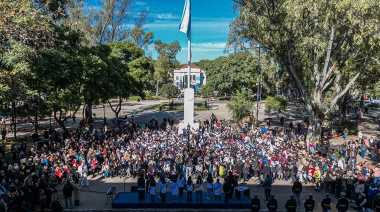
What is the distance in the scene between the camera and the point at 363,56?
24.4m

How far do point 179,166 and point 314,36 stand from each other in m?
12.9

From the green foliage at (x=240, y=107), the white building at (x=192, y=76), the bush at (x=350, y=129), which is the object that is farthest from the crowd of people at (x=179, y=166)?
the white building at (x=192, y=76)

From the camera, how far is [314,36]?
21672 millimetres

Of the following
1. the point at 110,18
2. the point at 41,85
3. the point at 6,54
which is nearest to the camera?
the point at 6,54

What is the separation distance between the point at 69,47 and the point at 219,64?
172ft

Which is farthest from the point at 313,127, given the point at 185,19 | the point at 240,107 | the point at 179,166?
the point at 185,19

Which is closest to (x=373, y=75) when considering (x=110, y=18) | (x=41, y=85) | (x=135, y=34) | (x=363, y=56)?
(x=363, y=56)

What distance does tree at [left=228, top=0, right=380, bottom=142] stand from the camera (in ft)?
66.8

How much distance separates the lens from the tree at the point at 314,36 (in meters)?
20.4

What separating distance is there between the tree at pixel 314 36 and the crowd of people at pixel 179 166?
17.2 feet

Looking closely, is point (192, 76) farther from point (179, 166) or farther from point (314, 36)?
point (179, 166)

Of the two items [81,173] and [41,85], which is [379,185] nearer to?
[81,173]

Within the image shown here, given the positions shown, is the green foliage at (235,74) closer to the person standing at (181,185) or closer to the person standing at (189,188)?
the person standing at (181,185)

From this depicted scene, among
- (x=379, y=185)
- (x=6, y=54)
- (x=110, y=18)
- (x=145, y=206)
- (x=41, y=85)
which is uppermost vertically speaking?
(x=110, y=18)
